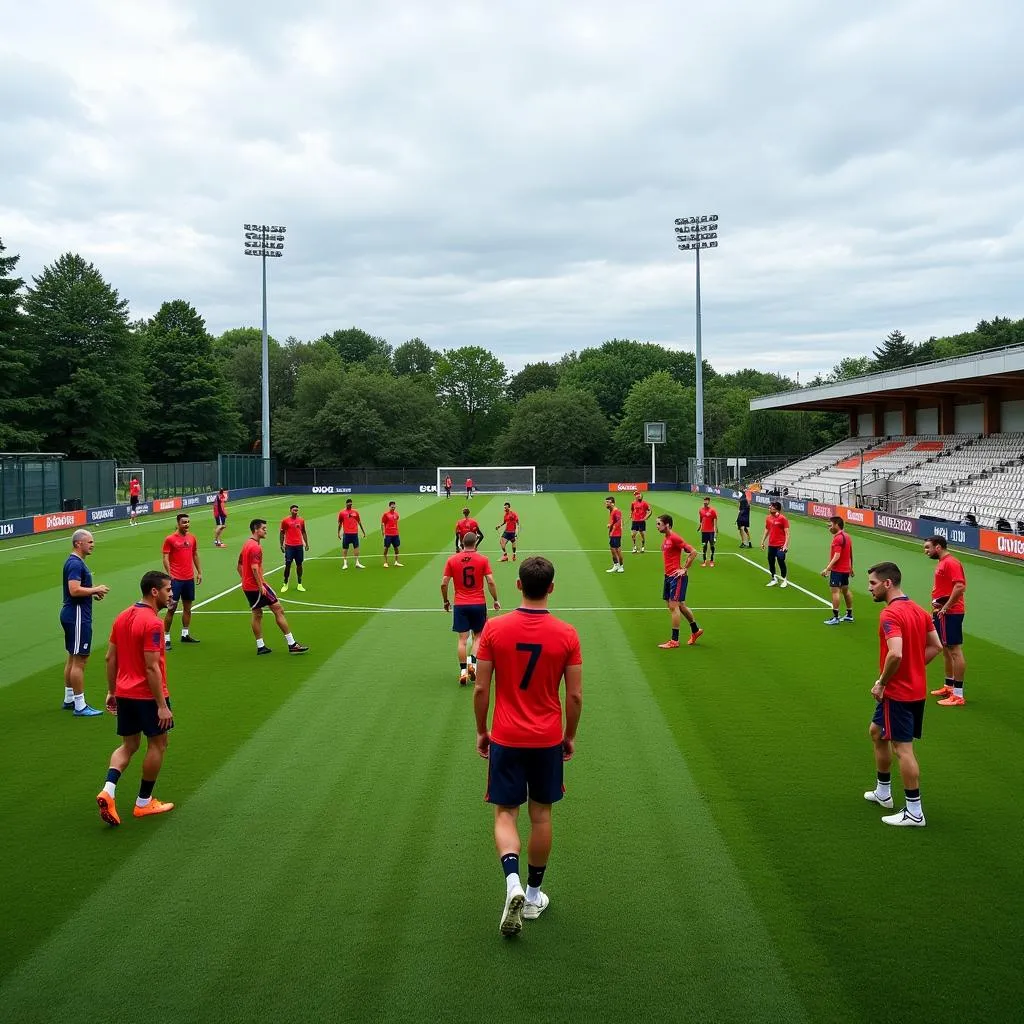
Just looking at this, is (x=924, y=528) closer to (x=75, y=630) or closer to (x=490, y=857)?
(x=75, y=630)

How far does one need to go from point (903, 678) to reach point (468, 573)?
17.6ft

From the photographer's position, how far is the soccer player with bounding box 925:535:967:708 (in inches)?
409

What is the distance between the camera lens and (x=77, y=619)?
10.4 metres

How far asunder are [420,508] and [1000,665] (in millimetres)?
40122

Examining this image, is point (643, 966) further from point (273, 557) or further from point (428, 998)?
point (273, 557)

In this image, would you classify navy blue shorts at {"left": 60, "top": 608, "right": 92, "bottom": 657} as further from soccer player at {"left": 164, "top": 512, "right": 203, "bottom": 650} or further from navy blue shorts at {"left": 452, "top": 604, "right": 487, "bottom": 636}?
navy blue shorts at {"left": 452, "top": 604, "right": 487, "bottom": 636}

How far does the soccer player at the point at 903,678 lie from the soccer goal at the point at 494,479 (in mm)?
61651

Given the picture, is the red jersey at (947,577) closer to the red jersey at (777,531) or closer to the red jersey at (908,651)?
the red jersey at (908,651)

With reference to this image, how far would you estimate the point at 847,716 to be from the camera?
10094mm

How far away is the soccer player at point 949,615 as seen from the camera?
34.1 ft

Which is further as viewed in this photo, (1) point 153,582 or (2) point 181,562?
(2) point 181,562

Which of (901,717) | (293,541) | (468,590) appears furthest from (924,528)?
(901,717)

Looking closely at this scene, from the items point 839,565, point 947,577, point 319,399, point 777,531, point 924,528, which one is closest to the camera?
point 947,577

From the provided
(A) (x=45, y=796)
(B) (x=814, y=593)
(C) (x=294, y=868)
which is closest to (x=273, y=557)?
(B) (x=814, y=593)
